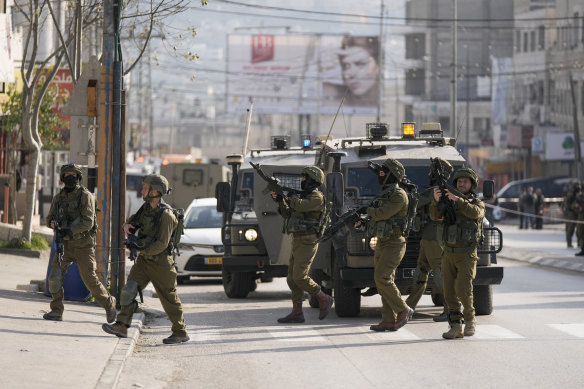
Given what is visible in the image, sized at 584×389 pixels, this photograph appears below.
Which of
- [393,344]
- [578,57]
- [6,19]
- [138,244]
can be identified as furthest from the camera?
[578,57]

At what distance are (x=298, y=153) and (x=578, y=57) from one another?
52346 mm

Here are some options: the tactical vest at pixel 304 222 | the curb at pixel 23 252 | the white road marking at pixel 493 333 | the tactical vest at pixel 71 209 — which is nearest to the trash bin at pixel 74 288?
the tactical vest at pixel 71 209

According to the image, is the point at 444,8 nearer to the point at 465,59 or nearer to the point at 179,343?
the point at 465,59

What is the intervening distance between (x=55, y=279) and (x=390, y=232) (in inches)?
145

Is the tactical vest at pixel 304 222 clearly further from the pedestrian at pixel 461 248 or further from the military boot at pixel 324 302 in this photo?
the pedestrian at pixel 461 248

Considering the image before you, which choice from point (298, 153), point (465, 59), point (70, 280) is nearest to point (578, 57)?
point (465, 59)

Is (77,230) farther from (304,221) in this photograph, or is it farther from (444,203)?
(444,203)

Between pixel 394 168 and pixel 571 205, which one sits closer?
pixel 394 168

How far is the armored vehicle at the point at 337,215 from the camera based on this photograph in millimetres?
14578

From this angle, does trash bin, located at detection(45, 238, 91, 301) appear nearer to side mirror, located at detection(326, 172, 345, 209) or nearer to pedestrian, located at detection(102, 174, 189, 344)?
pedestrian, located at detection(102, 174, 189, 344)

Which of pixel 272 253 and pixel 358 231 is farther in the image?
pixel 272 253

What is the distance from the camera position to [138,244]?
11.7 m

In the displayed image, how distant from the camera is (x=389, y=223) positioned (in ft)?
42.9

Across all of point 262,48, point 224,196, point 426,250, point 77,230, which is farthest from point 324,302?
point 262,48
